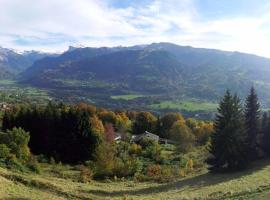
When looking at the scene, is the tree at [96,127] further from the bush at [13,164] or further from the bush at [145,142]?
the bush at [13,164]

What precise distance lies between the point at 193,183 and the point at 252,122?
19684 mm

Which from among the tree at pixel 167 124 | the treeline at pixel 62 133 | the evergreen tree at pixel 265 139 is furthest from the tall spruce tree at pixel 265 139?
the tree at pixel 167 124

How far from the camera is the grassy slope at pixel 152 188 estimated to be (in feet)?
122

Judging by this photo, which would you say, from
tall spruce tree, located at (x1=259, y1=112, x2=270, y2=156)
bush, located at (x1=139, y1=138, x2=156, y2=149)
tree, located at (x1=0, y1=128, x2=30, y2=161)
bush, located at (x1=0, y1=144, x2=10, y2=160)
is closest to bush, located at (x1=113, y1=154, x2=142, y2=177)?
tree, located at (x1=0, y1=128, x2=30, y2=161)

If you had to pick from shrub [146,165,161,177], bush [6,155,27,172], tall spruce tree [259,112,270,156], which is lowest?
shrub [146,165,161,177]

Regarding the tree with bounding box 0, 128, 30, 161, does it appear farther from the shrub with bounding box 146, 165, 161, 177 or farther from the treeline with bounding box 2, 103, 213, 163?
the shrub with bounding box 146, 165, 161, 177

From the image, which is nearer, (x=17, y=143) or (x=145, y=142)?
(x=17, y=143)

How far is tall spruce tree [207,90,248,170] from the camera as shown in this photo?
58.8 metres

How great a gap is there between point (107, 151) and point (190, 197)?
28.8m

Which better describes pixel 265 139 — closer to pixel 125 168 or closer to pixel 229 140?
pixel 229 140

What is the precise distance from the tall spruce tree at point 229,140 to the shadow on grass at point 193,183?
81.1 inches

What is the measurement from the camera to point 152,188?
51031mm

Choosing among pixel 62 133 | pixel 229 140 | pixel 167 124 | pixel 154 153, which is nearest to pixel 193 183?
pixel 229 140

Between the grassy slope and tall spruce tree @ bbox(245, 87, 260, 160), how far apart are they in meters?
6.04
